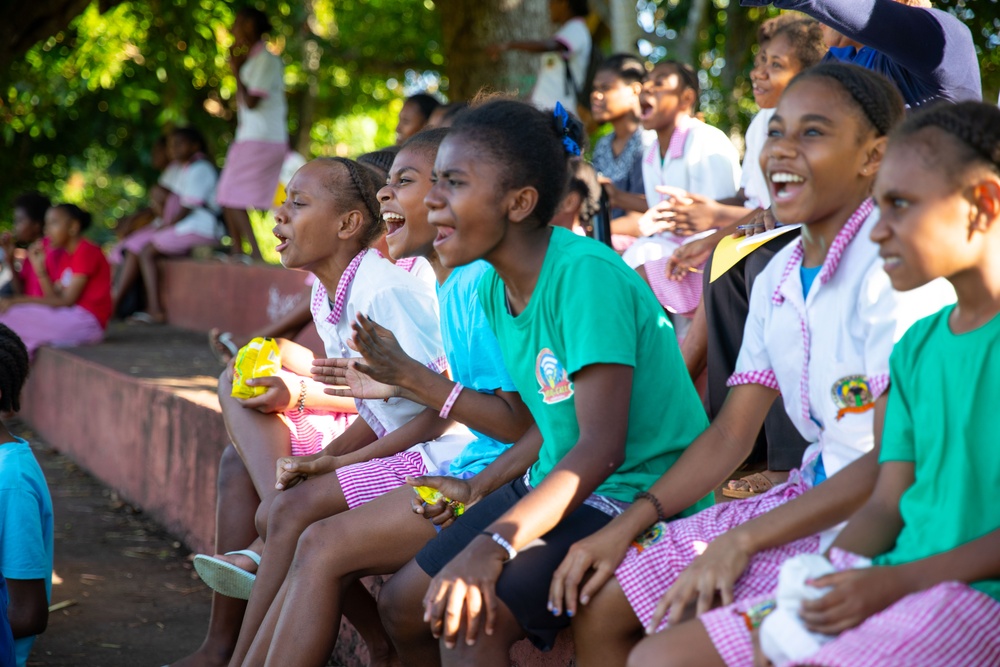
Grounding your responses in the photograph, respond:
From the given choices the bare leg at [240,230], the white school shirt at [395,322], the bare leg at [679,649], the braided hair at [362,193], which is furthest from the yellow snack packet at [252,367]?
the bare leg at [240,230]

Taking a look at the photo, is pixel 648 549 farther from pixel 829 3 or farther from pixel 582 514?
pixel 829 3

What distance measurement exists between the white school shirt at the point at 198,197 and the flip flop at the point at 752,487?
7.25m

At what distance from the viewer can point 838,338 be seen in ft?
7.14

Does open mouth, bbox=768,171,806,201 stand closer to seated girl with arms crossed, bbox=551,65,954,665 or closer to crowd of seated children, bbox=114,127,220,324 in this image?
seated girl with arms crossed, bbox=551,65,954,665

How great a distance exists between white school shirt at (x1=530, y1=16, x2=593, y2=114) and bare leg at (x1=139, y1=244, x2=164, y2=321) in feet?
13.8

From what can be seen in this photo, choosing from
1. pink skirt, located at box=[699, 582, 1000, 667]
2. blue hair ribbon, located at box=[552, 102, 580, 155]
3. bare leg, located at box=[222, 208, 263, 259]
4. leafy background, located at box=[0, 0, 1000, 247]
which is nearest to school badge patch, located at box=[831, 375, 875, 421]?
pink skirt, located at box=[699, 582, 1000, 667]

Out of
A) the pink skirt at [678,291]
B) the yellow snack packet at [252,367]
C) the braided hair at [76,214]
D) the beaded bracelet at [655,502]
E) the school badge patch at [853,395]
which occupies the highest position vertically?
the school badge patch at [853,395]

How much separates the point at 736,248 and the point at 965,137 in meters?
1.44

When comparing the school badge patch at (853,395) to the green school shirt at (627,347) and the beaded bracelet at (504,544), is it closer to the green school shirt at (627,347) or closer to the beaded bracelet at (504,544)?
the green school shirt at (627,347)

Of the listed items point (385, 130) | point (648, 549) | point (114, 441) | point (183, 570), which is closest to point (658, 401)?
point (648, 549)

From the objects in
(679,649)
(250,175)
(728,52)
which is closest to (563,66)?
(728,52)

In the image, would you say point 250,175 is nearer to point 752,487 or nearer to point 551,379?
point 752,487

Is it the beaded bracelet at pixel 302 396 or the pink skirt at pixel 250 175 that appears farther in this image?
the pink skirt at pixel 250 175

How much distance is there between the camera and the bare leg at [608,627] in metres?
2.14
